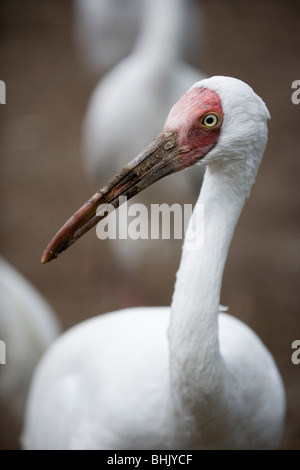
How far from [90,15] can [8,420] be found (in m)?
2.77

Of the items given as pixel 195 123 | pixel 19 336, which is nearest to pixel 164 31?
pixel 19 336

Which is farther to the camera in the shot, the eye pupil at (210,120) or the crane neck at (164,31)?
the crane neck at (164,31)

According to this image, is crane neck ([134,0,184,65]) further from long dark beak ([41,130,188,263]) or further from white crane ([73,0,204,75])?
long dark beak ([41,130,188,263])

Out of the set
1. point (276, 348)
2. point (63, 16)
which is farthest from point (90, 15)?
point (276, 348)

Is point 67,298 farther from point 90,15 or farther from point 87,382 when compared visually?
point 90,15

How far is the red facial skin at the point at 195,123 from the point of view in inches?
46.8

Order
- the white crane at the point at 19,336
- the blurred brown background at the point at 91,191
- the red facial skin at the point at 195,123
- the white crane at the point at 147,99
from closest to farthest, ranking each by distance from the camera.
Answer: the red facial skin at the point at 195,123
the white crane at the point at 19,336
the white crane at the point at 147,99
the blurred brown background at the point at 91,191

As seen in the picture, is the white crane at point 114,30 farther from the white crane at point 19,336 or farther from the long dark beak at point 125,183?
the long dark beak at point 125,183

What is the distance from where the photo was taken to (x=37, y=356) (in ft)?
7.41

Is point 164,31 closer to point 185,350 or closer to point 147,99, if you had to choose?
point 147,99

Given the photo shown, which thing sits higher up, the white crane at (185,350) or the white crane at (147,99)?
the white crane at (147,99)

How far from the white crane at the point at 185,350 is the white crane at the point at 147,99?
3.87ft

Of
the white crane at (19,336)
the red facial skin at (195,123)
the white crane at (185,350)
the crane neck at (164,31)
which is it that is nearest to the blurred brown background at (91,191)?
the white crane at (19,336)

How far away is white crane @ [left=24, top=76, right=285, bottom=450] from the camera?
48.0 inches
